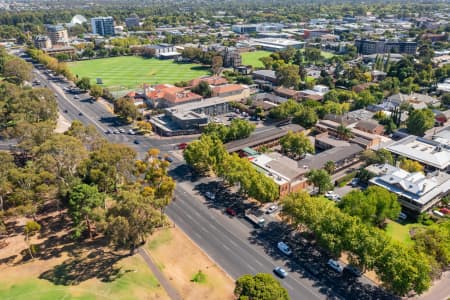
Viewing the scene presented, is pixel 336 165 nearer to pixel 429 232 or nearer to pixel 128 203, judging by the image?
pixel 429 232

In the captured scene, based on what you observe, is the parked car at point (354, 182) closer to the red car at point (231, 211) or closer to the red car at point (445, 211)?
the red car at point (445, 211)

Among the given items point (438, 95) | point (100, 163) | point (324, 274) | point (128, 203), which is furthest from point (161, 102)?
point (438, 95)

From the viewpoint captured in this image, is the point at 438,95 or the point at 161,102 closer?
the point at 161,102

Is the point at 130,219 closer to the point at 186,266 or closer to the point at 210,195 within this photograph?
the point at 186,266

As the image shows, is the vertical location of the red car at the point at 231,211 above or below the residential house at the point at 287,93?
below

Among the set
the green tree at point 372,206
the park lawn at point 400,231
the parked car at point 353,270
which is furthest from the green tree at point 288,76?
the parked car at point 353,270

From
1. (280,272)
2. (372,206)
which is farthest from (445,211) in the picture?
(280,272)

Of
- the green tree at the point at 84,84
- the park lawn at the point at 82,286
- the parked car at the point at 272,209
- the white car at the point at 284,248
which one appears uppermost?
the green tree at the point at 84,84
